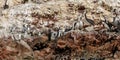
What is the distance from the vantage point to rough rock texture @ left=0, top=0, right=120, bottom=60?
13.3 feet

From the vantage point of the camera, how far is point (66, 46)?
4051mm

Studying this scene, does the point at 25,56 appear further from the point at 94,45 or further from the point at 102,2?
the point at 102,2

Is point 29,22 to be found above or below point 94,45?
above

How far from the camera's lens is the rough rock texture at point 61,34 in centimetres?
404

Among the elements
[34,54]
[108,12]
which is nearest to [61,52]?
[34,54]

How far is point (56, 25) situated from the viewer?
13.6 ft

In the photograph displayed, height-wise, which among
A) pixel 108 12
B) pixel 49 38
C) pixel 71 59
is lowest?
pixel 71 59

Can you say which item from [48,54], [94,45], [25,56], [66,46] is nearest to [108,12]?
[94,45]

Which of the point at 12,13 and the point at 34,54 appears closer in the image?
the point at 34,54

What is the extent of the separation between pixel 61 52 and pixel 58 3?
87 centimetres

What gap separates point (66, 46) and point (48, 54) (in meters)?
0.30

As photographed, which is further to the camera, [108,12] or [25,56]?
[108,12]

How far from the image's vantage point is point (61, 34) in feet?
13.4

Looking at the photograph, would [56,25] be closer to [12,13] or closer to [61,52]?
[61,52]
